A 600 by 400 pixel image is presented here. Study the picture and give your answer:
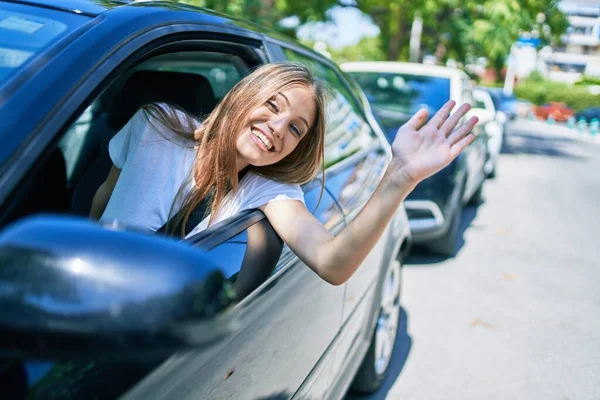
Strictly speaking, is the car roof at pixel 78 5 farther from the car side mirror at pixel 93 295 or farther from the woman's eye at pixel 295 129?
the car side mirror at pixel 93 295

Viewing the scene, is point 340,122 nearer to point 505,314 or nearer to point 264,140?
point 264,140

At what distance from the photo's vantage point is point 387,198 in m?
1.49

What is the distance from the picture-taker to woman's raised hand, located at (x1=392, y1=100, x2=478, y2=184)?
4.91 ft

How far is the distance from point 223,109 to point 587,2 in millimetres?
93510

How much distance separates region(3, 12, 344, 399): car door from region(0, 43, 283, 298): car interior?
0.03m

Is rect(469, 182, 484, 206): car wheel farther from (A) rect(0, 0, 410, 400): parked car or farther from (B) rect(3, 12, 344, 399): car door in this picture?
(B) rect(3, 12, 344, 399): car door

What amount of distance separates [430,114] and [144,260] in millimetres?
5317

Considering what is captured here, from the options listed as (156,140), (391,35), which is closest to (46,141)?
(156,140)

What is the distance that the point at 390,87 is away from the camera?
6.71m

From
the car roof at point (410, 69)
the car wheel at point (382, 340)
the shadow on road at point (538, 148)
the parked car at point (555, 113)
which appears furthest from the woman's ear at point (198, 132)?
the parked car at point (555, 113)

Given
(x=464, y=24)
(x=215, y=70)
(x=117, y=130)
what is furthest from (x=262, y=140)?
(x=464, y=24)

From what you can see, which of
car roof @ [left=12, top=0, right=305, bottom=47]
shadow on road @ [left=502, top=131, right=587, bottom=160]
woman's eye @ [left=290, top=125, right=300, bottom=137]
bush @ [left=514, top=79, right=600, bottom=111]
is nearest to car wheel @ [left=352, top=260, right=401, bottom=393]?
woman's eye @ [left=290, top=125, right=300, bottom=137]

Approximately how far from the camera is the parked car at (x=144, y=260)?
30.9 inches

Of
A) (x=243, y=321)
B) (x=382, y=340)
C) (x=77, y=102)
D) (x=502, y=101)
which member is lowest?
(x=502, y=101)
